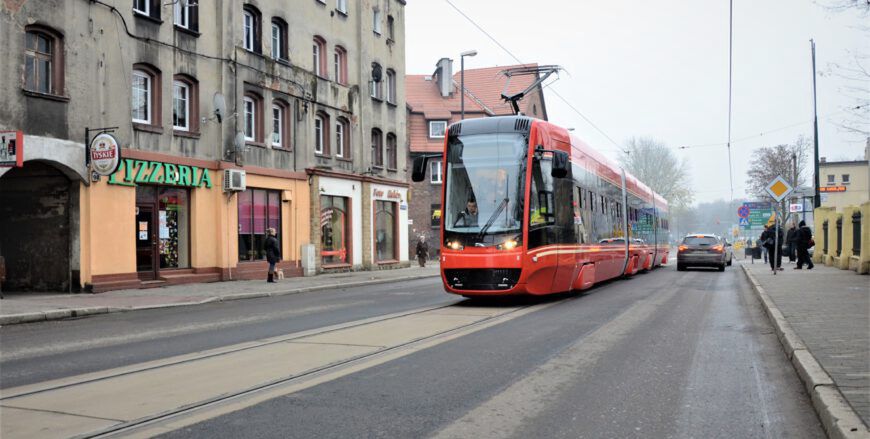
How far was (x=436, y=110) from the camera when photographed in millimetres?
52125

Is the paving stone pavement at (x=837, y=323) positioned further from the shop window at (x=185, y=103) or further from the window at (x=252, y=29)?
the window at (x=252, y=29)

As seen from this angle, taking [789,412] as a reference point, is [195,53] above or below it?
above

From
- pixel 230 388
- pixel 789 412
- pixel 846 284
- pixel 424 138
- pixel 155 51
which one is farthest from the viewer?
pixel 424 138

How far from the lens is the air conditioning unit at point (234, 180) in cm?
2230

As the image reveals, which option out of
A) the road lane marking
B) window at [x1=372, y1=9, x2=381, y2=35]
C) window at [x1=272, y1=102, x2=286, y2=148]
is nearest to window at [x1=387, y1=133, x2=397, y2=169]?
window at [x1=372, y1=9, x2=381, y2=35]

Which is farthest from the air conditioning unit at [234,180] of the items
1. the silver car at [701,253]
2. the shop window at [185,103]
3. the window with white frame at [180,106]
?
the silver car at [701,253]

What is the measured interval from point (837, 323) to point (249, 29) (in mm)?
20386

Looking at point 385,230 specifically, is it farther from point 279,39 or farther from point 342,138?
point 279,39

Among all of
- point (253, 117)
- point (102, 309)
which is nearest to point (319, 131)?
point (253, 117)

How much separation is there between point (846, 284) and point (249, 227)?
56.3 ft

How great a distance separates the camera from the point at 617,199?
67.1ft

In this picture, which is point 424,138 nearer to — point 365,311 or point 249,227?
point 249,227

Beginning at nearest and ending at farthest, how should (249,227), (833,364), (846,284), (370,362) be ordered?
(833,364)
(370,362)
(846,284)
(249,227)

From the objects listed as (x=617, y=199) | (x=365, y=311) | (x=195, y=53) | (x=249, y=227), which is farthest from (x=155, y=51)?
(x=617, y=199)
